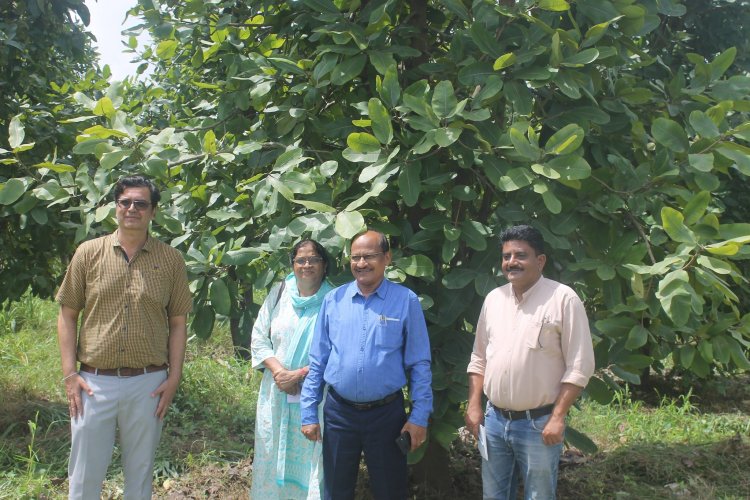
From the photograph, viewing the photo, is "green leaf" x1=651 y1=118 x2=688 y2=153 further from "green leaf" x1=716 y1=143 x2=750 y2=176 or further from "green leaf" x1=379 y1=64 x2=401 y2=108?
"green leaf" x1=379 y1=64 x2=401 y2=108

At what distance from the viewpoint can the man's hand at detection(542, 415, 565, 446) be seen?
8.76 ft

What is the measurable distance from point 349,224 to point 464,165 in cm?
68

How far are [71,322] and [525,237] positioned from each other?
191 cm

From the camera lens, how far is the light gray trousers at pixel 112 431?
3086 mm

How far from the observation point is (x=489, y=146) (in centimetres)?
315

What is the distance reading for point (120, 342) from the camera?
3.07 metres

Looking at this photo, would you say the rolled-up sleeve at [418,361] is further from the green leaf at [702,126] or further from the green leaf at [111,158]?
the green leaf at [111,158]

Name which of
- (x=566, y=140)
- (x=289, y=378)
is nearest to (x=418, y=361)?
(x=289, y=378)

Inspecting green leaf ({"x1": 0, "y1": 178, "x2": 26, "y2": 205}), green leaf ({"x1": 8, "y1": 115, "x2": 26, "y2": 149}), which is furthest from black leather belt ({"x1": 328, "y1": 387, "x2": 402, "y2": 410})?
green leaf ({"x1": 8, "y1": 115, "x2": 26, "y2": 149})

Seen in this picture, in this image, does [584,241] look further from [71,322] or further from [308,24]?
[71,322]

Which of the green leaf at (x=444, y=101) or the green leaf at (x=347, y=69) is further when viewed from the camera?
the green leaf at (x=347, y=69)

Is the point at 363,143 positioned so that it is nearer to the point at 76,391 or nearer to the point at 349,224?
the point at 349,224

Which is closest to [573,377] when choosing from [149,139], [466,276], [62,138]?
[466,276]

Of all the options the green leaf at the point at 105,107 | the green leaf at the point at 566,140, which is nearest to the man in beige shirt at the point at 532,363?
the green leaf at the point at 566,140
